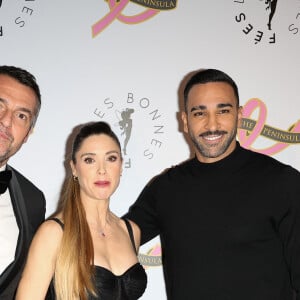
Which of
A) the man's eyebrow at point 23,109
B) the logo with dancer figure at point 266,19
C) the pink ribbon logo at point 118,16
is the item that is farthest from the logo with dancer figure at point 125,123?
the logo with dancer figure at point 266,19

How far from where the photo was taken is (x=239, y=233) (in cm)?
163

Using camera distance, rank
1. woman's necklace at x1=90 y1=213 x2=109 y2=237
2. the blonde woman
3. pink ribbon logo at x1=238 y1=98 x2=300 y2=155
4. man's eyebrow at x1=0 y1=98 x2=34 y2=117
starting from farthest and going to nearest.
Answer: pink ribbon logo at x1=238 y1=98 x2=300 y2=155 → woman's necklace at x1=90 y1=213 x2=109 y2=237 → man's eyebrow at x1=0 y1=98 x2=34 y2=117 → the blonde woman

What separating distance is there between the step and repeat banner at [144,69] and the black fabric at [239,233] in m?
0.53

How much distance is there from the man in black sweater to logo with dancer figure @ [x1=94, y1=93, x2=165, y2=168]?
434 mm

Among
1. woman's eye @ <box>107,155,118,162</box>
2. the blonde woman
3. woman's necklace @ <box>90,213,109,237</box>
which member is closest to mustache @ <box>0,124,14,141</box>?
the blonde woman

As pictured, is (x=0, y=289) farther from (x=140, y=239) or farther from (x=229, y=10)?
(x=229, y=10)

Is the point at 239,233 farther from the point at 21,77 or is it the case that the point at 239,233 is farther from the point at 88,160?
the point at 21,77

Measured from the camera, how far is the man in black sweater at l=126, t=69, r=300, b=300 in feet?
5.30

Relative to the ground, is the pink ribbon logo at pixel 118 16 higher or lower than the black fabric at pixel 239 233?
higher

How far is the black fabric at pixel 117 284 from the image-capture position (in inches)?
59.1

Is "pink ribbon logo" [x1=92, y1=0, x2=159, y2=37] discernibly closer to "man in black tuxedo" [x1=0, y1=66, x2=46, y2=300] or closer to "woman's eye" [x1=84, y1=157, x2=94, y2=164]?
"man in black tuxedo" [x1=0, y1=66, x2=46, y2=300]

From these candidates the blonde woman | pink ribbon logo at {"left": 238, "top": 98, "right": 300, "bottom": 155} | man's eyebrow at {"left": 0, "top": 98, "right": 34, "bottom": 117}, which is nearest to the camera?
the blonde woman

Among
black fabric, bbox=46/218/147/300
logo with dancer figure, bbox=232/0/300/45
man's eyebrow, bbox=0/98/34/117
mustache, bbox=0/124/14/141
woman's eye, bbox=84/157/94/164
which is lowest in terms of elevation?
black fabric, bbox=46/218/147/300

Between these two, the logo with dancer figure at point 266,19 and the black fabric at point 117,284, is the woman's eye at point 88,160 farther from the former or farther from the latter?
the logo with dancer figure at point 266,19
